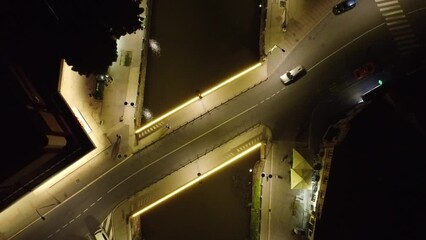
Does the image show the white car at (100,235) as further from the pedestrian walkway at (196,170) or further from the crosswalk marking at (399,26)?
the crosswalk marking at (399,26)

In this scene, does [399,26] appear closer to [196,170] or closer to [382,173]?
[382,173]

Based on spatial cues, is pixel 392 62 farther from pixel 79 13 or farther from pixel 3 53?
pixel 3 53

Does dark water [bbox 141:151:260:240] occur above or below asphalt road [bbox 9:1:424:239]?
below

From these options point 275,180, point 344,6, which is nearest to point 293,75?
point 344,6

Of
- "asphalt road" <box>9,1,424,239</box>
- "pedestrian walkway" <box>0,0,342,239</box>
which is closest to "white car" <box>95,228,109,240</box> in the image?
"pedestrian walkway" <box>0,0,342,239</box>

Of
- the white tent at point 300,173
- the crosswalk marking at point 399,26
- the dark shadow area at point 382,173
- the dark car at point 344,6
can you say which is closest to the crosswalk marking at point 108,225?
the white tent at point 300,173

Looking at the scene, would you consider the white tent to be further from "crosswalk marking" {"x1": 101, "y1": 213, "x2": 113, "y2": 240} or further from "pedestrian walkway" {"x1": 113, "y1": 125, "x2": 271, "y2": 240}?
"crosswalk marking" {"x1": 101, "y1": 213, "x2": 113, "y2": 240}

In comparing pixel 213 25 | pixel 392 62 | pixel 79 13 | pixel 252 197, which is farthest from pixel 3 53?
pixel 392 62
